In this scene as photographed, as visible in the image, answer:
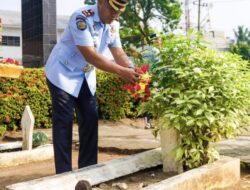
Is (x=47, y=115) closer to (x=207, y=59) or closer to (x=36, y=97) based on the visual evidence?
(x=36, y=97)

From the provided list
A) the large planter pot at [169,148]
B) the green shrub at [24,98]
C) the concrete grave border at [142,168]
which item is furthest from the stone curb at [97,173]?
the green shrub at [24,98]

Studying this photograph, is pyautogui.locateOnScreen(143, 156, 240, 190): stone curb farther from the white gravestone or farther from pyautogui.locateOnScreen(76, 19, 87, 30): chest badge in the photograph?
the white gravestone

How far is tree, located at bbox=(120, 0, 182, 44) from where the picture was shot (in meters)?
26.5

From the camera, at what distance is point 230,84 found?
2.90 metres

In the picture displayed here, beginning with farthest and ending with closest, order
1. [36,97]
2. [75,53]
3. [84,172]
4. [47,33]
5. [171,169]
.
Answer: [47,33]
[36,97]
[171,169]
[75,53]
[84,172]

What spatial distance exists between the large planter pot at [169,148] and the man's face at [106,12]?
0.96m

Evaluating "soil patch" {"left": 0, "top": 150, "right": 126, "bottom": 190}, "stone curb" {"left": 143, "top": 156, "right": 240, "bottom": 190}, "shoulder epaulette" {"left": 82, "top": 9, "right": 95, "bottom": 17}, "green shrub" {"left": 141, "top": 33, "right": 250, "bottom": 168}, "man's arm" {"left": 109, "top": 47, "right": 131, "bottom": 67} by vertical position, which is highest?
"shoulder epaulette" {"left": 82, "top": 9, "right": 95, "bottom": 17}

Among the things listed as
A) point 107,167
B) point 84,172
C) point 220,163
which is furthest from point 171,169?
point 84,172

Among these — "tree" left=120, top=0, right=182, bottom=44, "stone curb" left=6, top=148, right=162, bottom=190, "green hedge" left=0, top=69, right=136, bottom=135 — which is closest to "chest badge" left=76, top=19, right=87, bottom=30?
"stone curb" left=6, top=148, right=162, bottom=190

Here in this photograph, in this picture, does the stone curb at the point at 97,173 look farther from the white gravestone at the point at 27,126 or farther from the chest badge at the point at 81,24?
the white gravestone at the point at 27,126

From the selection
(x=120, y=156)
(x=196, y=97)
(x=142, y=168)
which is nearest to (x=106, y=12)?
(x=196, y=97)

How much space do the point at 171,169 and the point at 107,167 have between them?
600mm

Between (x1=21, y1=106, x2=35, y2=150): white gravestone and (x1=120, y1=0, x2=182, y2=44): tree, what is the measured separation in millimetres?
21791

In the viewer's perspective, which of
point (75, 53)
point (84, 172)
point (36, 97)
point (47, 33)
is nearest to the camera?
point (84, 172)
